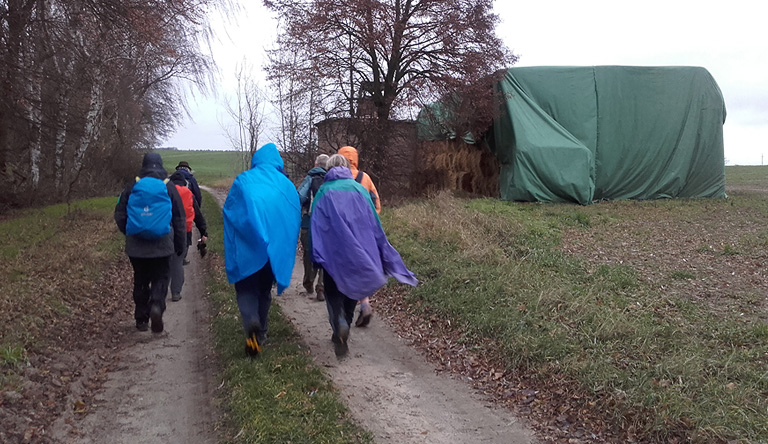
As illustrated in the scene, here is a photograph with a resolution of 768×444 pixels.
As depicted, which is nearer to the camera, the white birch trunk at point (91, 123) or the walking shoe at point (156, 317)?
the walking shoe at point (156, 317)

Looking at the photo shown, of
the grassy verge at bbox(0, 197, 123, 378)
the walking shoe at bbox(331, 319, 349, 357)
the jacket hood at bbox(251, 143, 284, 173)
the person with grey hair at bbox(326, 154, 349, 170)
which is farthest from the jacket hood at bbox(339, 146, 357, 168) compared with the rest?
the grassy verge at bbox(0, 197, 123, 378)

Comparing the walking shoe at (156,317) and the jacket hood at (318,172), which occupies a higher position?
the jacket hood at (318,172)

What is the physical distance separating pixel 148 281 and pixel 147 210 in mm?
852

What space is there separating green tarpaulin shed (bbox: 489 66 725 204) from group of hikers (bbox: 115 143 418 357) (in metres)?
11.7

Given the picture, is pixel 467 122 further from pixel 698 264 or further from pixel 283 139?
pixel 698 264

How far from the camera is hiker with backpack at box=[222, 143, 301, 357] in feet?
15.9

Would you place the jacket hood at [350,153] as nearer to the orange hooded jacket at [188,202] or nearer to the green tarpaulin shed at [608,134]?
the orange hooded jacket at [188,202]

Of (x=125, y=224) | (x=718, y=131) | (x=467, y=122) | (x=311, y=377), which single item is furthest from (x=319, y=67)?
(x=718, y=131)

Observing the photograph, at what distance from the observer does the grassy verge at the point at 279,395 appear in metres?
3.73

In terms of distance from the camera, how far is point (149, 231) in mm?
5719

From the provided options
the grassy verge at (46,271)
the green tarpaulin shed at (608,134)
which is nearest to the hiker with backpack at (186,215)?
the grassy verge at (46,271)

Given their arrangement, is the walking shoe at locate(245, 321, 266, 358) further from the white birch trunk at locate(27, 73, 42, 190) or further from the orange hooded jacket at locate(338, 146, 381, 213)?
the white birch trunk at locate(27, 73, 42, 190)

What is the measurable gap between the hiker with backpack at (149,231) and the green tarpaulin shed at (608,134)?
12.2m

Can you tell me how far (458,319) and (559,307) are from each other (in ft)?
3.67
